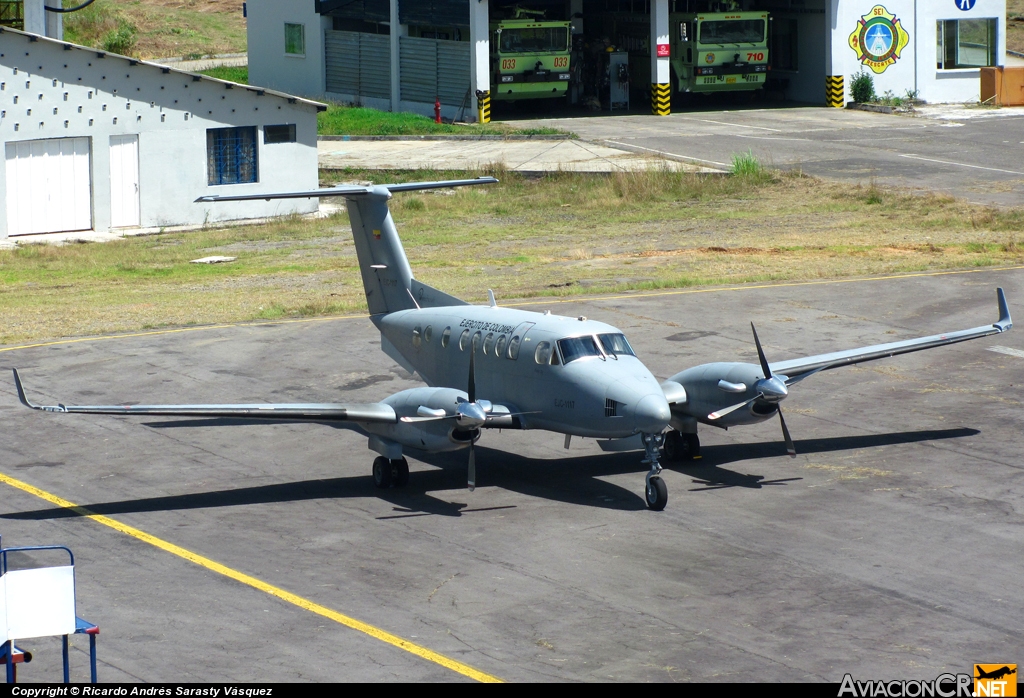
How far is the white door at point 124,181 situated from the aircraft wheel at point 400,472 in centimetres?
2953

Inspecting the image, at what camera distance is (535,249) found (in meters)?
42.3

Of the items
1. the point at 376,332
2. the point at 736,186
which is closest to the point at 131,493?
the point at 376,332

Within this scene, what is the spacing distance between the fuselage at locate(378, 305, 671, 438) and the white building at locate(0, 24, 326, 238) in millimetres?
26894

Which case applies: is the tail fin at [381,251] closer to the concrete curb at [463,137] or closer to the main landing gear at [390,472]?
the main landing gear at [390,472]

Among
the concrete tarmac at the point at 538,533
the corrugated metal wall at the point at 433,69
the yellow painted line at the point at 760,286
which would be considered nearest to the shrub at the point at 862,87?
the corrugated metal wall at the point at 433,69

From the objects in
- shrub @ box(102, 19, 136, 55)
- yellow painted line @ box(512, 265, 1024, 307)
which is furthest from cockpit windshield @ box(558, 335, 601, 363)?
shrub @ box(102, 19, 136, 55)

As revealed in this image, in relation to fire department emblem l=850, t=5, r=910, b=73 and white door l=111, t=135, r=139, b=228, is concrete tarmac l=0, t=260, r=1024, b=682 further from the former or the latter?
fire department emblem l=850, t=5, r=910, b=73

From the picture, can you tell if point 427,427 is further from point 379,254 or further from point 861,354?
point 861,354

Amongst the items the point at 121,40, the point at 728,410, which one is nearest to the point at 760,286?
the point at 728,410

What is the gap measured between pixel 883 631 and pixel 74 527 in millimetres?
11178

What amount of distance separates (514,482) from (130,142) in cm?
3076

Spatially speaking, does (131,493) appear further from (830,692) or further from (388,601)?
(830,692)

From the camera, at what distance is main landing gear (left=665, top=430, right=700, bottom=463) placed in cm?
2142

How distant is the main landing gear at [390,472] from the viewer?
20.2 metres
